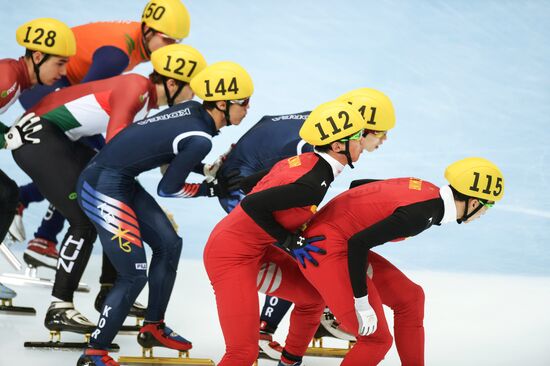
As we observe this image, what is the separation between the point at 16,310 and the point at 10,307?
0.04 meters

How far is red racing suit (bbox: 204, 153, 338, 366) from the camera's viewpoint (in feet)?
14.0

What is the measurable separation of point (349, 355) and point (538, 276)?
4420 mm

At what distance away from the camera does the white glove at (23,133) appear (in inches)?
230

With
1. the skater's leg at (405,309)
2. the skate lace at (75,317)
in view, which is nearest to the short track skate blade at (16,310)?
the skate lace at (75,317)

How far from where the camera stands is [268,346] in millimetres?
5418

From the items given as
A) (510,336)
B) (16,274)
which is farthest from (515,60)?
(16,274)

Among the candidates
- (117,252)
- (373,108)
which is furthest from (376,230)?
(117,252)

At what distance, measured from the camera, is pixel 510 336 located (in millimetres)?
6289

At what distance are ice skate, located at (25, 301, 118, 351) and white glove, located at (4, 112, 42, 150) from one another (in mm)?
1037

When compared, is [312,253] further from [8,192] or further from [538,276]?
[538,276]

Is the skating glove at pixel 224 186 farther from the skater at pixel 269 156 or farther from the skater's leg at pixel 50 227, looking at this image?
the skater's leg at pixel 50 227

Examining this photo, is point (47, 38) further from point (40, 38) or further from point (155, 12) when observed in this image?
point (155, 12)

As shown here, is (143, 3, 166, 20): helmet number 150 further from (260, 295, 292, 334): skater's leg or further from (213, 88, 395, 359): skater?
(260, 295, 292, 334): skater's leg

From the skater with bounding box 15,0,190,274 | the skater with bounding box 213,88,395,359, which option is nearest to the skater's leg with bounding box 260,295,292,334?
the skater with bounding box 213,88,395,359
